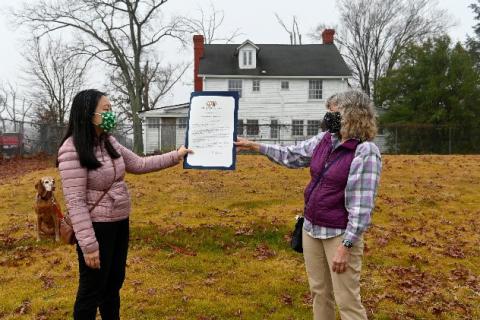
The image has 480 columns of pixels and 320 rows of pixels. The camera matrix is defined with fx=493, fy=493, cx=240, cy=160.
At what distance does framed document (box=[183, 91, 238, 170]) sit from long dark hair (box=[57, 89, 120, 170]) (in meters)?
1.07

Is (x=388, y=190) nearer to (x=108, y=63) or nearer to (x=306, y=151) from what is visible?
(x=306, y=151)

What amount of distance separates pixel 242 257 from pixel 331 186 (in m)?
4.31

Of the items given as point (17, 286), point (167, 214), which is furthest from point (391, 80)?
point (17, 286)

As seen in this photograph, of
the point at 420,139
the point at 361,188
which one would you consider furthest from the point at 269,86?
the point at 361,188

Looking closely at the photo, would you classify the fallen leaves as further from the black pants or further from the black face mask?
the black face mask

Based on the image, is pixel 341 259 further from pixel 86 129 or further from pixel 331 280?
pixel 86 129

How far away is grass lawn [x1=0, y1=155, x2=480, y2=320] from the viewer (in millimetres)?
5575

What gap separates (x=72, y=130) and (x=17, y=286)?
361cm

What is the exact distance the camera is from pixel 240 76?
3177 cm

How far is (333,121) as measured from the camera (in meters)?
3.51

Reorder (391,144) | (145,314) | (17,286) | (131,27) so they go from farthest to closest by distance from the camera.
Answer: (131,27) < (391,144) < (17,286) < (145,314)

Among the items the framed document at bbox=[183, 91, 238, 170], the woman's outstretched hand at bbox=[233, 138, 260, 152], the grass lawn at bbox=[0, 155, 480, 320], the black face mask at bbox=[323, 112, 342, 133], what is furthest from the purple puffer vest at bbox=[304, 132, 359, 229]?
the grass lawn at bbox=[0, 155, 480, 320]

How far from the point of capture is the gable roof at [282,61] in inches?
1261

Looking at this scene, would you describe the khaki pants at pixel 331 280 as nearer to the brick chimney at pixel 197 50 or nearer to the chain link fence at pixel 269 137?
the chain link fence at pixel 269 137
